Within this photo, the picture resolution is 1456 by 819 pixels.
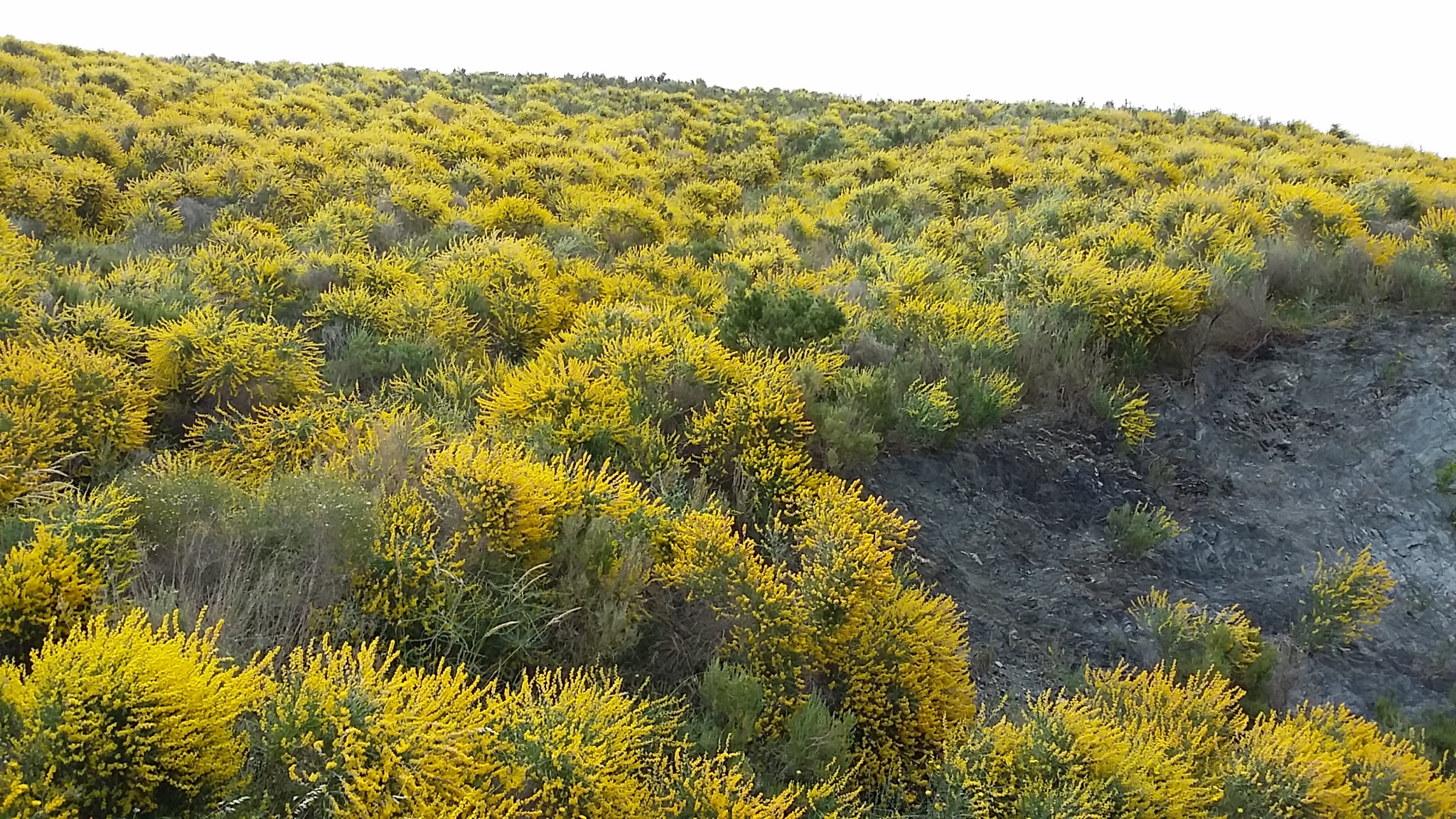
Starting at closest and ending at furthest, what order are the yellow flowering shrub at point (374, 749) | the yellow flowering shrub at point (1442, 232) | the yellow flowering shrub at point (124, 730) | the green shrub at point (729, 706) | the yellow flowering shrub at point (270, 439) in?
1. the yellow flowering shrub at point (124, 730)
2. the yellow flowering shrub at point (374, 749)
3. the green shrub at point (729, 706)
4. the yellow flowering shrub at point (270, 439)
5. the yellow flowering shrub at point (1442, 232)

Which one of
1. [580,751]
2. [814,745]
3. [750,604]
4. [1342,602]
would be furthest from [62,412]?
[1342,602]

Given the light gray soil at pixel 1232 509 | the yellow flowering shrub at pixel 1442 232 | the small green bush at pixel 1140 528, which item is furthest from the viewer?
the yellow flowering shrub at pixel 1442 232

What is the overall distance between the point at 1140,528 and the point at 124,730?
5.16m

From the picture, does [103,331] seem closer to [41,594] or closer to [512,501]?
[41,594]

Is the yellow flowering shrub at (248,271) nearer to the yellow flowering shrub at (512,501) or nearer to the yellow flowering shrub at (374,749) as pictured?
the yellow flowering shrub at (512,501)

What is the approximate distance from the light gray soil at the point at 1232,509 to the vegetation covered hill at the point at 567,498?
0.69ft

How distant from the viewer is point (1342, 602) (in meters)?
4.76

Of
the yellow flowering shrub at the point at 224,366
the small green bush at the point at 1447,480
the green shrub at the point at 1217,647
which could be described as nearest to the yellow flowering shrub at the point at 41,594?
the yellow flowering shrub at the point at 224,366

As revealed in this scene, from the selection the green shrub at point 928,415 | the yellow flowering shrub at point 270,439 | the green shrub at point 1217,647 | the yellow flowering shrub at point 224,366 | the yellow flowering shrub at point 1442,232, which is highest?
the yellow flowering shrub at point 1442,232

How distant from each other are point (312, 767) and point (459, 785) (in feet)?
1.37

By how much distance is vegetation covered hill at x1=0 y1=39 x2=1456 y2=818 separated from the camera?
2.53m

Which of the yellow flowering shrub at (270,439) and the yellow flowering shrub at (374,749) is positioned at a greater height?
the yellow flowering shrub at (270,439)

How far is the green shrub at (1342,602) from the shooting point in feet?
15.3

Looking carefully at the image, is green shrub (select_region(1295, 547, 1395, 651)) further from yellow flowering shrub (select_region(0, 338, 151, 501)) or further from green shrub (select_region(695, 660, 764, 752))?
yellow flowering shrub (select_region(0, 338, 151, 501))
